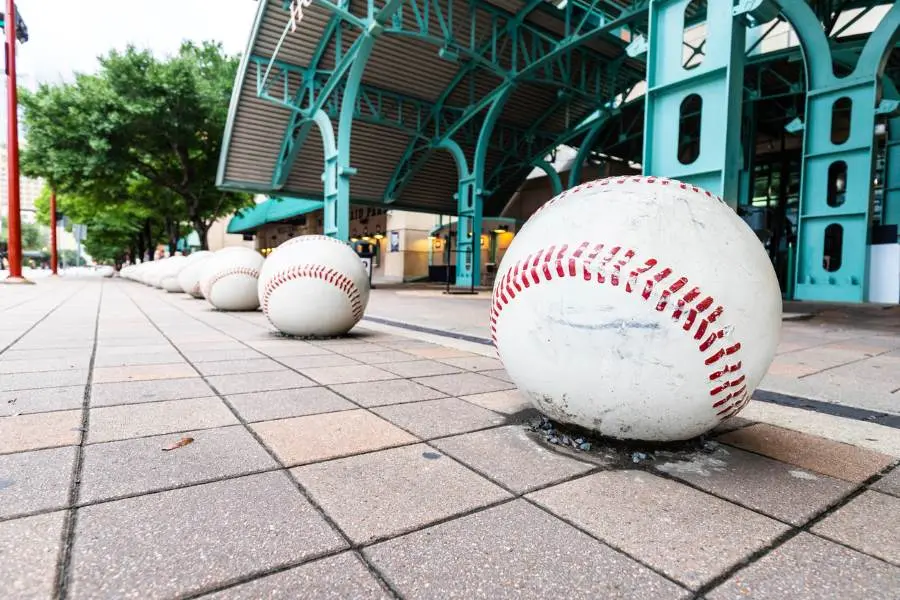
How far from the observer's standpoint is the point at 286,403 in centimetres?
339

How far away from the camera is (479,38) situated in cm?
1747

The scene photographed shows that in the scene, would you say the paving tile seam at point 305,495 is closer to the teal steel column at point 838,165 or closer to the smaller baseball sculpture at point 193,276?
the teal steel column at point 838,165

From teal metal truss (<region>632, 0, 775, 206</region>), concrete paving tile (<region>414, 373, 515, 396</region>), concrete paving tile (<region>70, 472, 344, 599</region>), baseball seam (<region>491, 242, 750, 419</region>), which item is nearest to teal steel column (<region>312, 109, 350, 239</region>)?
teal metal truss (<region>632, 0, 775, 206</region>)

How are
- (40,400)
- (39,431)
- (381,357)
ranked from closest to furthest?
(39,431), (40,400), (381,357)

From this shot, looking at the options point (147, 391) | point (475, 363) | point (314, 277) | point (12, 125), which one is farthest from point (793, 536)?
point (12, 125)

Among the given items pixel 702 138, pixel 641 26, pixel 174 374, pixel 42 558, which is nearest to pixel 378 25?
pixel 641 26

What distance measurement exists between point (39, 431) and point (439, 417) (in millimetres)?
2207

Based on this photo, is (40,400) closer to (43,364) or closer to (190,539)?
(43,364)

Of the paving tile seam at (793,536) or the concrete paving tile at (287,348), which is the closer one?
the paving tile seam at (793,536)

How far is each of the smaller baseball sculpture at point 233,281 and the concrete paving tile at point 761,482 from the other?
29.9 ft

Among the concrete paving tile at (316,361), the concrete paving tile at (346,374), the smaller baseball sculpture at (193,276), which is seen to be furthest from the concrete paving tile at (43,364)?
the smaller baseball sculpture at (193,276)

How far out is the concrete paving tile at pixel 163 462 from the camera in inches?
81.8

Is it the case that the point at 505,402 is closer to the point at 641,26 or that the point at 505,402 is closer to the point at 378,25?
the point at 378,25

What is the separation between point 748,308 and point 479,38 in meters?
17.7
